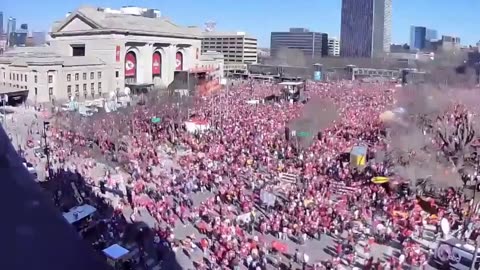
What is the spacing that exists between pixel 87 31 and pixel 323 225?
37032 mm

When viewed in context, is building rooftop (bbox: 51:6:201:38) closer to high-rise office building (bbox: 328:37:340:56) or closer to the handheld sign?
the handheld sign

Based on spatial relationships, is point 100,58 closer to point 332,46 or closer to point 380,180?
point 380,180

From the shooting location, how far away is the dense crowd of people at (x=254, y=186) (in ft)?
→ 35.9

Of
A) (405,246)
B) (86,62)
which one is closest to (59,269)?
(405,246)

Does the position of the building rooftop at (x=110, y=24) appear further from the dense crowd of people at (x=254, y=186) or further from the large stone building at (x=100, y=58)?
the dense crowd of people at (x=254, y=186)

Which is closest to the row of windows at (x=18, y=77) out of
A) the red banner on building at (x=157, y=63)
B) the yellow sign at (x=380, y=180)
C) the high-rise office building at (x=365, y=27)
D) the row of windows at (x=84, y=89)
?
the row of windows at (x=84, y=89)

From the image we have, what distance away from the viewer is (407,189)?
14703mm

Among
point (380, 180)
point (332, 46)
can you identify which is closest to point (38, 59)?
point (380, 180)

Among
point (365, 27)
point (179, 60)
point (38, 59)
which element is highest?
point (365, 27)

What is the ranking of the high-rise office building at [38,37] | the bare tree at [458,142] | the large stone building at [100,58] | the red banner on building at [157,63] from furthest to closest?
the red banner on building at [157,63]
the high-rise office building at [38,37]
the large stone building at [100,58]
the bare tree at [458,142]

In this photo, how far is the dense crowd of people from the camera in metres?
11.0

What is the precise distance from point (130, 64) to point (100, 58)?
9.94ft

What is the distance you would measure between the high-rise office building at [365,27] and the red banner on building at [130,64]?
72598 millimetres

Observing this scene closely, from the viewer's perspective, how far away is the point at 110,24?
4334 centimetres
